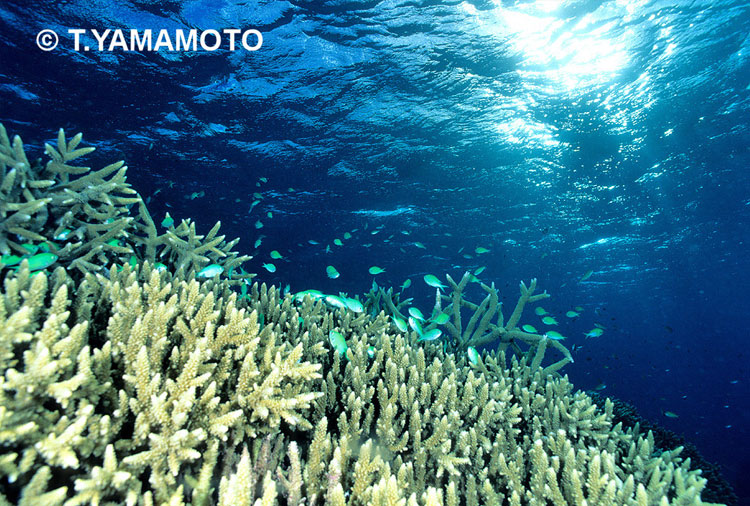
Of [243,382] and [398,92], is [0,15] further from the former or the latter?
[243,382]

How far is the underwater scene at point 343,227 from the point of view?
2.05 metres

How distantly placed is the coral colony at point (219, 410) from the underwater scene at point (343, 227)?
2cm

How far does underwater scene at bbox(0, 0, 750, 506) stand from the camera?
2.05 m

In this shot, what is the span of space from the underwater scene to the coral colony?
0.02 meters

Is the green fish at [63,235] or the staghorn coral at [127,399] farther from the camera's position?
the green fish at [63,235]

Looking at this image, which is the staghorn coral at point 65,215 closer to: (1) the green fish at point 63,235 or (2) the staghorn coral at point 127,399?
(1) the green fish at point 63,235

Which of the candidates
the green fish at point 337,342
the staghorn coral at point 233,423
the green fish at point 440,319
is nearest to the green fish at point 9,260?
the staghorn coral at point 233,423

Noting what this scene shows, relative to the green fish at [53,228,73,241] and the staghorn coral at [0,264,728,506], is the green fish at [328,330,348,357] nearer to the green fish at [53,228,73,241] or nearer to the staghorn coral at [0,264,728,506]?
the staghorn coral at [0,264,728,506]

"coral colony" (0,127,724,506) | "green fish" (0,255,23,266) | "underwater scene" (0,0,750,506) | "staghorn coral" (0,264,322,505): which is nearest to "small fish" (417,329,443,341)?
"underwater scene" (0,0,750,506)

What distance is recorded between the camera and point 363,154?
16859mm

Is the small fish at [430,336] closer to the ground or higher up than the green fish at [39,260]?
closer to the ground

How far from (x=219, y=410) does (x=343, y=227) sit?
23.2 metres

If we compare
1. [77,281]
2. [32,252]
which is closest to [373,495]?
[77,281]

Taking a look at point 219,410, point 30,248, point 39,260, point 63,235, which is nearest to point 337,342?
point 219,410
